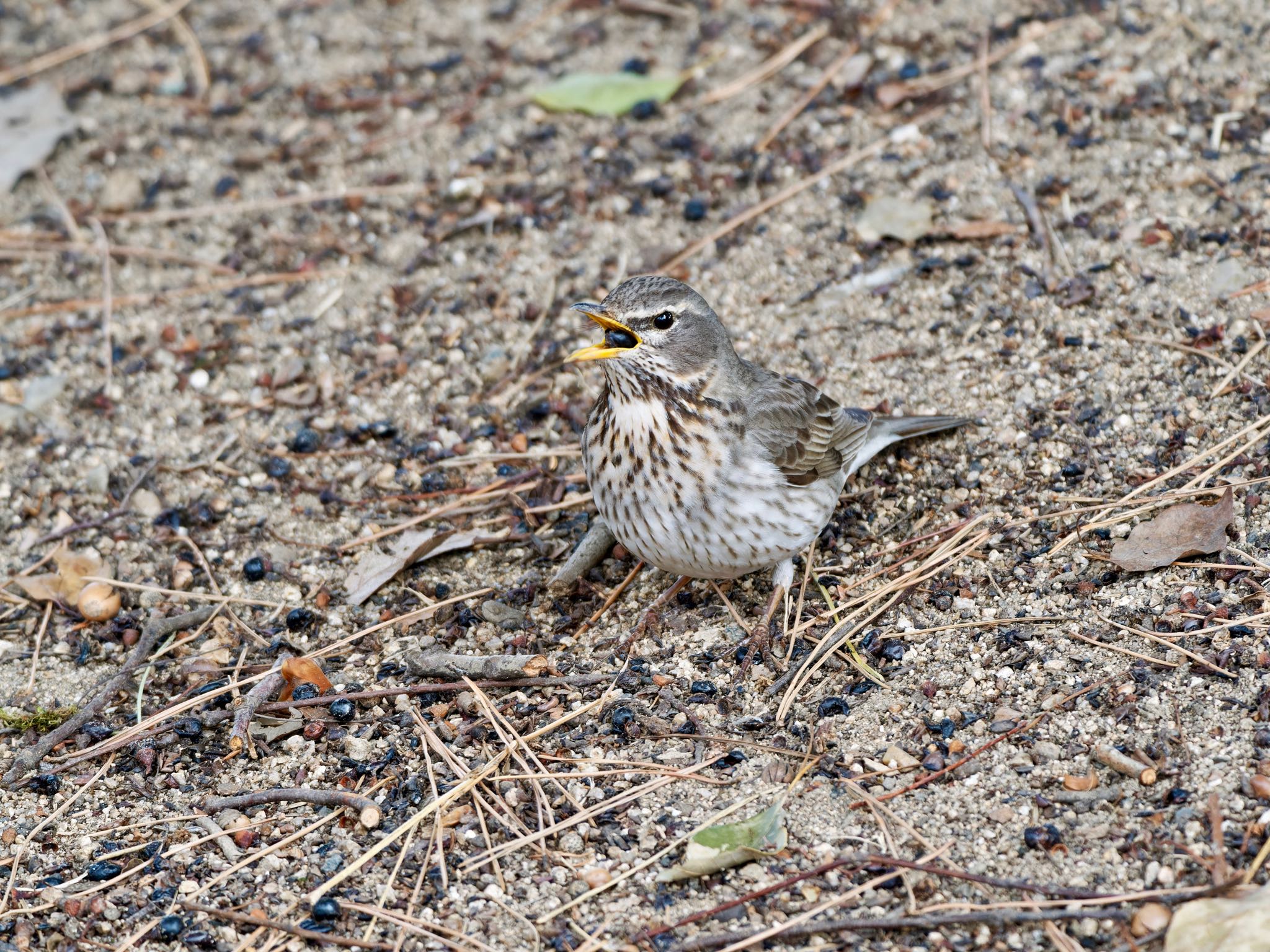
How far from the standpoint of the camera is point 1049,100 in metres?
7.64

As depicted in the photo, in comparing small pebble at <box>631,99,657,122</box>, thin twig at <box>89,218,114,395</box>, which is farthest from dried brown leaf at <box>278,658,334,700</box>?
small pebble at <box>631,99,657,122</box>

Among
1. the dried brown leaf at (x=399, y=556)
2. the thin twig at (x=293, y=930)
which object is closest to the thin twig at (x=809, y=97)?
the dried brown leaf at (x=399, y=556)

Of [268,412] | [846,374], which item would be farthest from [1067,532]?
[268,412]

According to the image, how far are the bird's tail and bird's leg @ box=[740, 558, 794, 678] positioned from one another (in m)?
0.62

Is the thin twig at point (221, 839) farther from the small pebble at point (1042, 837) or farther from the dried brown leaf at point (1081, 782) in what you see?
the dried brown leaf at point (1081, 782)

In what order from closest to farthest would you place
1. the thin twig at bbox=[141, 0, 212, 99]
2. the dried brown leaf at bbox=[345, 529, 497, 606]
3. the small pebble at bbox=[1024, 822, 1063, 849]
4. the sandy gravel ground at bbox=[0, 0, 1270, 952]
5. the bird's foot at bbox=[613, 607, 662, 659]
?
the small pebble at bbox=[1024, 822, 1063, 849] < the sandy gravel ground at bbox=[0, 0, 1270, 952] < the bird's foot at bbox=[613, 607, 662, 659] < the dried brown leaf at bbox=[345, 529, 497, 606] < the thin twig at bbox=[141, 0, 212, 99]

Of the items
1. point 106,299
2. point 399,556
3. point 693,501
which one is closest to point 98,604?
point 399,556

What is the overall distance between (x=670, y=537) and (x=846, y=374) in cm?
182

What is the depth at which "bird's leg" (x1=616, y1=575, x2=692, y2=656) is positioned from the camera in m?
5.58

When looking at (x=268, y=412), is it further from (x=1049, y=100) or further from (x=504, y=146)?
(x=1049, y=100)

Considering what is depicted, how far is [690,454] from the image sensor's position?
543 centimetres

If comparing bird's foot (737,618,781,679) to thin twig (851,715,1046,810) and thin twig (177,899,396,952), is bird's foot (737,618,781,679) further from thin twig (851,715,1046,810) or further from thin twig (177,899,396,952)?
thin twig (177,899,396,952)

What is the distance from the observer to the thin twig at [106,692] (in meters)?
5.13

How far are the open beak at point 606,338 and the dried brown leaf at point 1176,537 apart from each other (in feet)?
7.09
